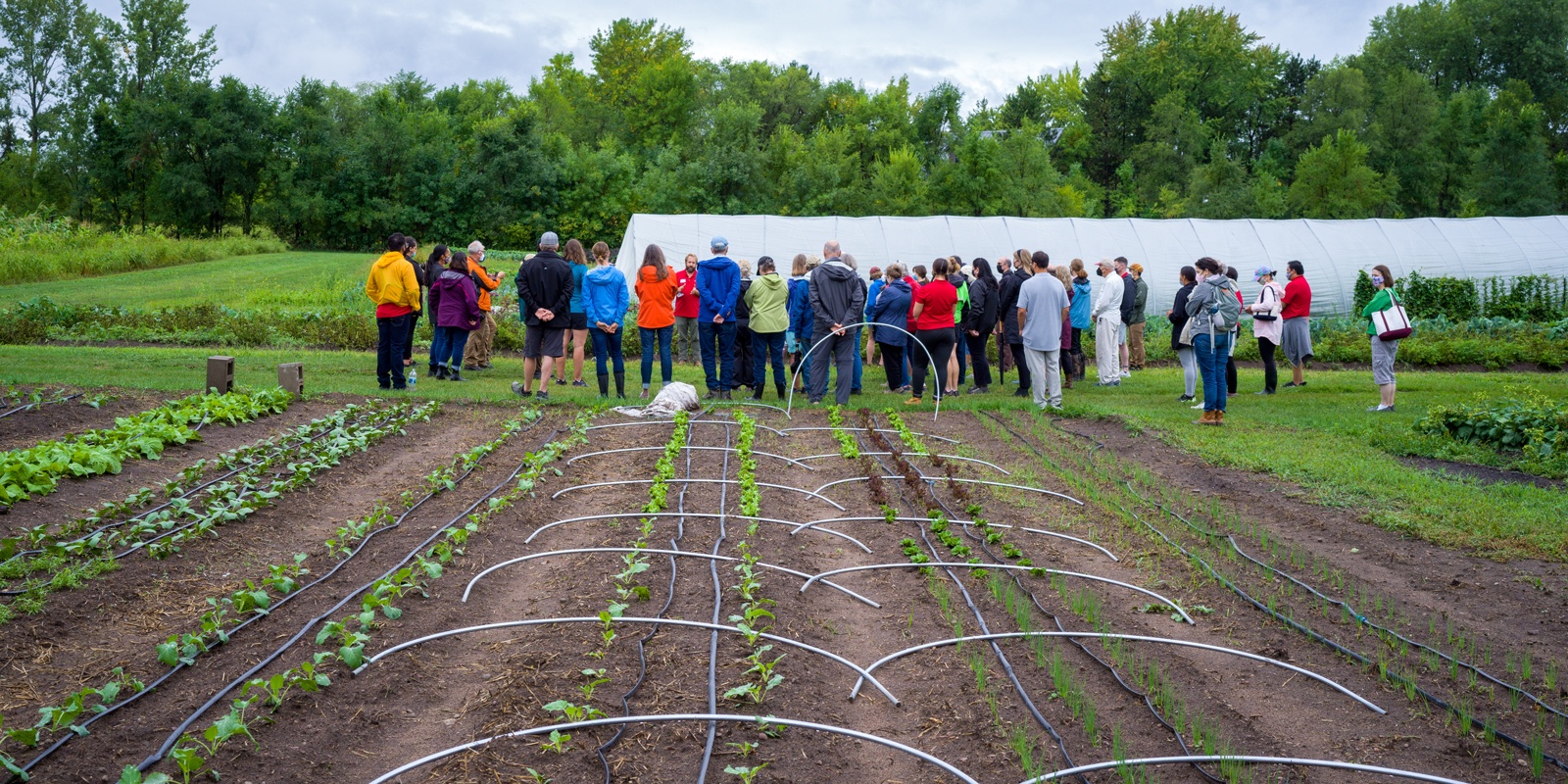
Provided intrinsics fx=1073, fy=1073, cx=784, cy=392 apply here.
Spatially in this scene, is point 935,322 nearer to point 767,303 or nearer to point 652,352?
point 767,303

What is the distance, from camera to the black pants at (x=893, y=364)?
13914 millimetres

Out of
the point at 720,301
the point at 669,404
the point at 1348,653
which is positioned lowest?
the point at 1348,653

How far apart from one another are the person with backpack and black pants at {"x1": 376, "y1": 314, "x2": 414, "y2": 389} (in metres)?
8.95

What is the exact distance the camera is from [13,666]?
180 inches

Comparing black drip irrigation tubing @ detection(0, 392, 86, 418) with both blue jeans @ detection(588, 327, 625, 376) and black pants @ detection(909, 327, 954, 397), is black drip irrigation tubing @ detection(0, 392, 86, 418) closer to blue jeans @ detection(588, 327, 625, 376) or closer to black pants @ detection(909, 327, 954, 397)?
blue jeans @ detection(588, 327, 625, 376)

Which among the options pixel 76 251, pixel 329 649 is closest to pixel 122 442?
pixel 329 649

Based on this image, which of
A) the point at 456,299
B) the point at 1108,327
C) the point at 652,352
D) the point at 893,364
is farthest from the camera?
the point at 1108,327

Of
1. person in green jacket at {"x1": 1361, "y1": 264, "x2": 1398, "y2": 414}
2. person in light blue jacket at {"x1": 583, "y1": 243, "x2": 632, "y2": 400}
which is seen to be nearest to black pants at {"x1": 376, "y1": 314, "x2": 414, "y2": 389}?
person in light blue jacket at {"x1": 583, "y1": 243, "x2": 632, "y2": 400}

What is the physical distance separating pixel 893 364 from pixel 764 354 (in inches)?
81.4

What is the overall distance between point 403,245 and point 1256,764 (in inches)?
437

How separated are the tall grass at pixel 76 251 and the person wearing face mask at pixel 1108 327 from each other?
2511 cm

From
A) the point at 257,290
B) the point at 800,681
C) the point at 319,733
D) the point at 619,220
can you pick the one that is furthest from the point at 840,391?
the point at 619,220

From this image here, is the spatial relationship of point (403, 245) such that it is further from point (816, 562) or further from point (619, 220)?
point (619, 220)

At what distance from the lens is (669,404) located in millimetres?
11523
